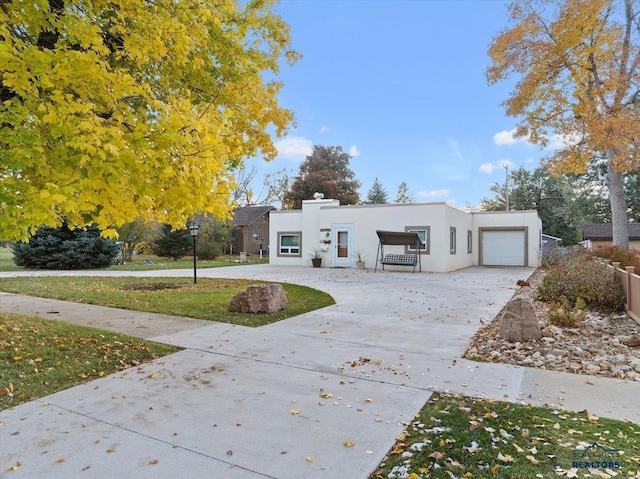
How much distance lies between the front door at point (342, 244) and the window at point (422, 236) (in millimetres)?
2883

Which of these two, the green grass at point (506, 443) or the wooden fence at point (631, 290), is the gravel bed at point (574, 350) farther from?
the green grass at point (506, 443)

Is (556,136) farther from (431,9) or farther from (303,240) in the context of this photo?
(303,240)

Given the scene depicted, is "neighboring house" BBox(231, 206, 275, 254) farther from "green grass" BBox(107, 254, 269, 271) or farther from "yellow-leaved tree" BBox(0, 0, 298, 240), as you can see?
"yellow-leaved tree" BBox(0, 0, 298, 240)

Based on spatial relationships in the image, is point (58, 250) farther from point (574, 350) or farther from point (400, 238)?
point (574, 350)

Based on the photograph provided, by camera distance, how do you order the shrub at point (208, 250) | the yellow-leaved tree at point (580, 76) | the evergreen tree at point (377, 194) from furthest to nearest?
the evergreen tree at point (377, 194), the shrub at point (208, 250), the yellow-leaved tree at point (580, 76)

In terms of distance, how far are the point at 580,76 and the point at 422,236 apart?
8.78 meters

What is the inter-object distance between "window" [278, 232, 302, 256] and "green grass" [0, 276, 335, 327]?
8.62 metres

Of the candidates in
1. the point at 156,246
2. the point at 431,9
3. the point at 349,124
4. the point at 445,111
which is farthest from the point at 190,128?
the point at 156,246

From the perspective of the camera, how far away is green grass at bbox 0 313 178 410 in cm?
376

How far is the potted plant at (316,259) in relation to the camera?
20166mm

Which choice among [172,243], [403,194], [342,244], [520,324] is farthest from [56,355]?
[403,194]

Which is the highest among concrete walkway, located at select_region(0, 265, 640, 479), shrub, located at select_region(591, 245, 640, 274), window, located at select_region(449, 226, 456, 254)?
window, located at select_region(449, 226, 456, 254)

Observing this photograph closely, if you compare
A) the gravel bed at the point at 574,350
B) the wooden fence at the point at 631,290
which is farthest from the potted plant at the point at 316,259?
the gravel bed at the point at 574,350

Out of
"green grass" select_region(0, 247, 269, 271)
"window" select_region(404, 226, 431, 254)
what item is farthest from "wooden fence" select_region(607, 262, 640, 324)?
"green grass" select_region(0, 247, 269, 271)
